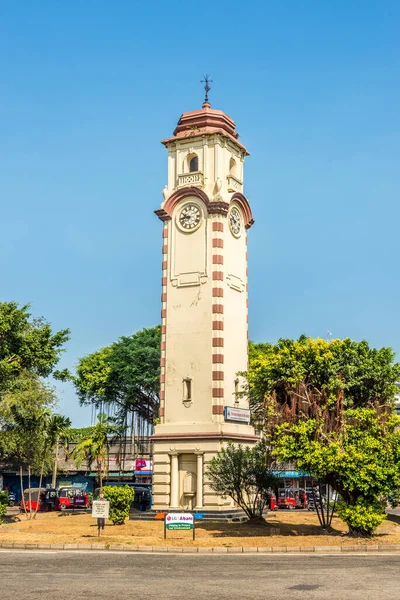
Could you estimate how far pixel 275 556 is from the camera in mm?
26516

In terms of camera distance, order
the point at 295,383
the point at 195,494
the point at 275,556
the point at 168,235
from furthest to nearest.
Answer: the point at 168,235 → the point at 195,494 → the point at 295,383 → the point at 275,556

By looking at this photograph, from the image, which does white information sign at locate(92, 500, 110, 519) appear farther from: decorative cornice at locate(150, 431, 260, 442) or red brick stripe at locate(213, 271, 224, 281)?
red brick stripe at locate(213, 271, 224, 281)

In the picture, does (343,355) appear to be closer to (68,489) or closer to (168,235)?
(168,235)

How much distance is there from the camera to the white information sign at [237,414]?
4328cm

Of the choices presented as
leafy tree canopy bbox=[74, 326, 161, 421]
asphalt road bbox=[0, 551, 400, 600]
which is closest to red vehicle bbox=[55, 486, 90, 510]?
leafy tree canopy bbox=[74, 326, 161, 421]

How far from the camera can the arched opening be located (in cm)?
4803

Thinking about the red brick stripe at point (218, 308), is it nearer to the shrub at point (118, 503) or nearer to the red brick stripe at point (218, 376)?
the red brick stripe at point (218, 376)

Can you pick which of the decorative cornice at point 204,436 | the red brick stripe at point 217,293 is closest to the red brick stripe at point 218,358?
the red brick stripe at point 217,293

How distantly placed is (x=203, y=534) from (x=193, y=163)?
24687mm

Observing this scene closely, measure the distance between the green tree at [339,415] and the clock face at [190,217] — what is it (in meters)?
12.4

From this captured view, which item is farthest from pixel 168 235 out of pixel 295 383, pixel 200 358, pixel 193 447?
pixel 295 383

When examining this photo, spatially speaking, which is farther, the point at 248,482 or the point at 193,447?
the point at 193,447

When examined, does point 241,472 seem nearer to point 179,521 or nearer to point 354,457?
point 179,521

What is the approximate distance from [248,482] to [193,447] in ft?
21.4
